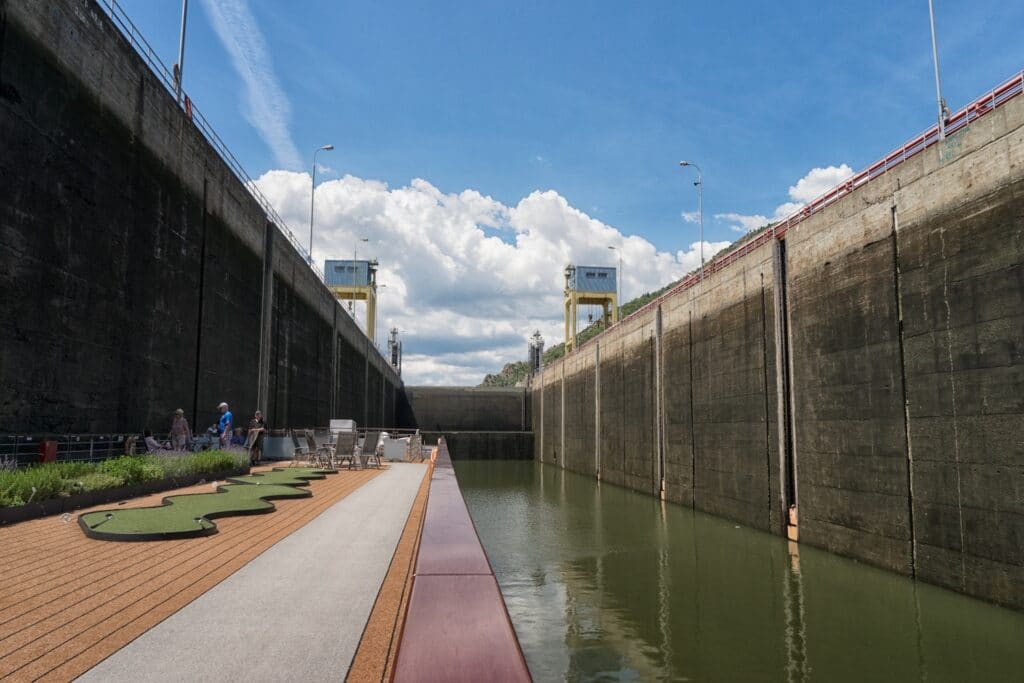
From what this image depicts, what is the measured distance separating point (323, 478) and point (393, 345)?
63.4 meters

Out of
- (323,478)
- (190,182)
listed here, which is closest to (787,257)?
(323,478)

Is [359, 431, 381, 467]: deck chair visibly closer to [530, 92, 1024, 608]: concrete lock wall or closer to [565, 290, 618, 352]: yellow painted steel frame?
[530, 92, 1024, 608]: concrete lock wall

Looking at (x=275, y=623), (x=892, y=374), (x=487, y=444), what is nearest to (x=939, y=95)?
(x=892, y=374)

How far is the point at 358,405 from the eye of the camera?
38781 mm

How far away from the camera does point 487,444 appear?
49.0 metres

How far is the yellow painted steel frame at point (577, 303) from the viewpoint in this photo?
177 ft

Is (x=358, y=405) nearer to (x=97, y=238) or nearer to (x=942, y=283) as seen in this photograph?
(x=97, y=238)

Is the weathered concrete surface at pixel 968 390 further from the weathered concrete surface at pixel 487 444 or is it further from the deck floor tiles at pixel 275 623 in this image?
the weathered concrete surface at pixel 487 444

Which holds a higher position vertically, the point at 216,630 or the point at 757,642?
the point at 216,630

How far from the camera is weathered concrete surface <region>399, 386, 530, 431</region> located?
55.6 metres

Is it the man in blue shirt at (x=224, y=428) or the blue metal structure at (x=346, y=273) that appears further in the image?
the blue metal structure at (x=346, y=273)

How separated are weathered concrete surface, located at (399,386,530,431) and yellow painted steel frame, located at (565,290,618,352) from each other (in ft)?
21.4

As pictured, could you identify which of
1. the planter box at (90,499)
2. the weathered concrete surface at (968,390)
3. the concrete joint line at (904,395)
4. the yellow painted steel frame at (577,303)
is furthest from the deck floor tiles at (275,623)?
the yellow painted steel frame at (577,303)

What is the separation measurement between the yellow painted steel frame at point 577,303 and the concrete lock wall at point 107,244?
121 ft
